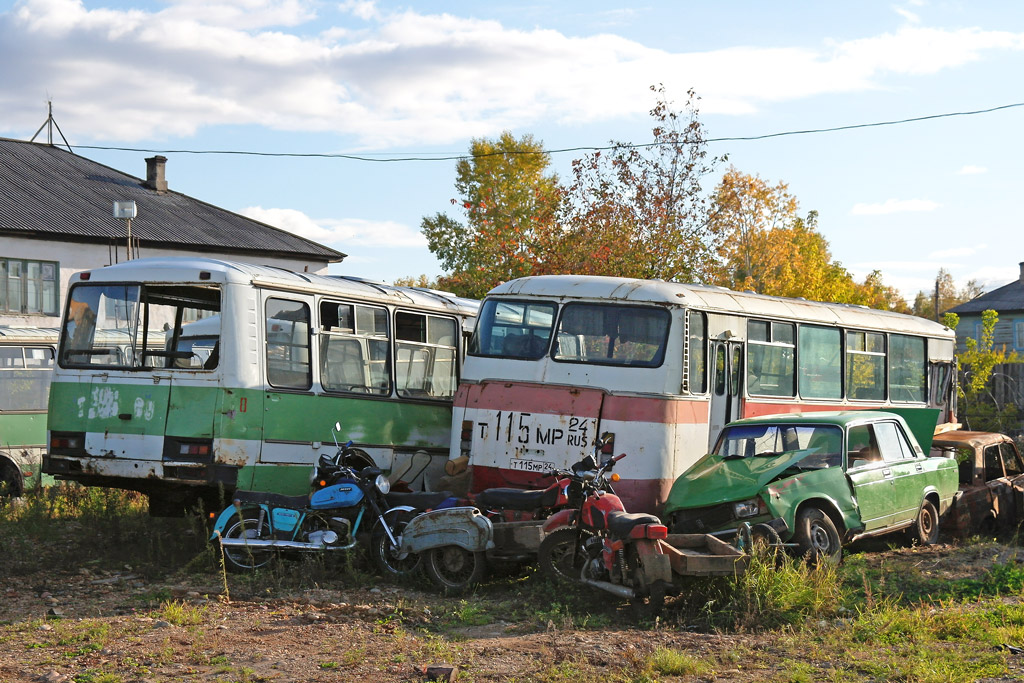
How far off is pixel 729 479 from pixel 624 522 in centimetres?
199

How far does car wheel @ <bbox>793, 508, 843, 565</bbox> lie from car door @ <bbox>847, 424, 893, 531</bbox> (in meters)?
0.60

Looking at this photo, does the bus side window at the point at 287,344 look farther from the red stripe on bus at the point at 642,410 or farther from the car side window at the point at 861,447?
the car side window at the point at 861,447

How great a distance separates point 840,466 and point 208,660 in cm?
635

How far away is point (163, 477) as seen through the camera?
11.1m

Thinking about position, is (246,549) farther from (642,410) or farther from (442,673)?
(642,410)

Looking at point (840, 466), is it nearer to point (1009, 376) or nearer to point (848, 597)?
point (848, 597)

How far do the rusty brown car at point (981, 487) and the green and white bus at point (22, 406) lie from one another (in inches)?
476

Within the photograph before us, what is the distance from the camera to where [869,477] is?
11.0 metres

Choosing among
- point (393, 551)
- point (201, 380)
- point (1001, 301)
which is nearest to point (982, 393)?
point (393, 551)

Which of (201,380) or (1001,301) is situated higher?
(1001,301)

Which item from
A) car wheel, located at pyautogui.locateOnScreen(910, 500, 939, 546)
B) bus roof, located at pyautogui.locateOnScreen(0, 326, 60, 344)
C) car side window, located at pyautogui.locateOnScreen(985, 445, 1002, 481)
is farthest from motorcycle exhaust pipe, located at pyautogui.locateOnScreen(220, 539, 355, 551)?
car side window, located at pyautogui.locateOnScreen(985, 445, 1002, 481)

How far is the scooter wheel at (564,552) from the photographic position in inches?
374

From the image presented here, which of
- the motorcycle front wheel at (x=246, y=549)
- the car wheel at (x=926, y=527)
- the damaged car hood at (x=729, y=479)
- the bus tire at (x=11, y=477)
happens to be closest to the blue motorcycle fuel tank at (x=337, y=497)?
the motorcycle front wheel at (x=246, y=549)

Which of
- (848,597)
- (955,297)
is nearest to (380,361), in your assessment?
(848,597)
